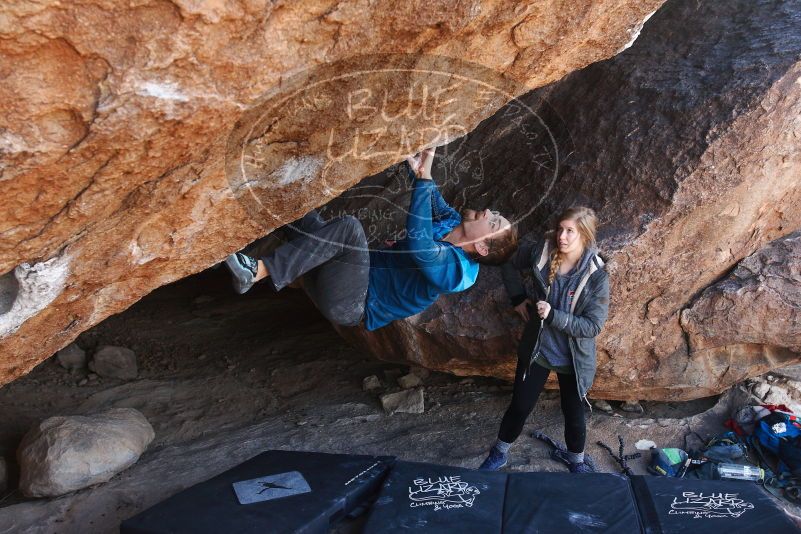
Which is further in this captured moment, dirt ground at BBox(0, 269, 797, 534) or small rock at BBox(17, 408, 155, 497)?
dirt ground at BBox(0, 269, 797, 534)

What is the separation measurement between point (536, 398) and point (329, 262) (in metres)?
1.20

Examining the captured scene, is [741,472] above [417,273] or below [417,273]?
below

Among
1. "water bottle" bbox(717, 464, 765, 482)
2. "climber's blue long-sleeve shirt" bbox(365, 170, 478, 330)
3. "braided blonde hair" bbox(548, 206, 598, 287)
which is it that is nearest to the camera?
"climber's blue long-sleeve shirt" bbox(365, 170, 478, 330)

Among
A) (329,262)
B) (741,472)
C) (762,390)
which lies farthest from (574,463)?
(329,262)

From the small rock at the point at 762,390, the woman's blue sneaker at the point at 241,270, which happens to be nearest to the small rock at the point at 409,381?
the woman's blue sneaker at the point at 241,270

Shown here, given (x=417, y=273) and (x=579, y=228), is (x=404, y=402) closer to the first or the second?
(x=417, y=273)

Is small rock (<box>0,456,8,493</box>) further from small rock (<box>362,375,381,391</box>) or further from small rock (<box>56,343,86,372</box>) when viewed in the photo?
small rock (<box>362,375,381,391</box>)

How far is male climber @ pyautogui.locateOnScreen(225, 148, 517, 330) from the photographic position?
3098 mm

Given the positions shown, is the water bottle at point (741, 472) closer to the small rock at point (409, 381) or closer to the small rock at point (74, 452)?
the small rock at point (409, 381)

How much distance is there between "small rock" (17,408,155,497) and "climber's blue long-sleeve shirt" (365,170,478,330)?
1.39 meters

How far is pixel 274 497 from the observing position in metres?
3.03

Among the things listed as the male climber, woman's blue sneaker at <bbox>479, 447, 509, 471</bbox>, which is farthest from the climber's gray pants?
woman's blue sneaker at <bbox>479, 447, 509, 471</bbox>

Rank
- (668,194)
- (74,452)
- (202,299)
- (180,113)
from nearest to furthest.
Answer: (180,113), (74,452), (668,194), (202,299)

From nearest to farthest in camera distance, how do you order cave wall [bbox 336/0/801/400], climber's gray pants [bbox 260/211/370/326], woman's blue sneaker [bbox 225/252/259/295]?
woman's blue sneaker [bbox 225/252/259/295]
climber's gray pants [bbox 260/211/370/326]
cave wall [bbox 336/0/801/400]
